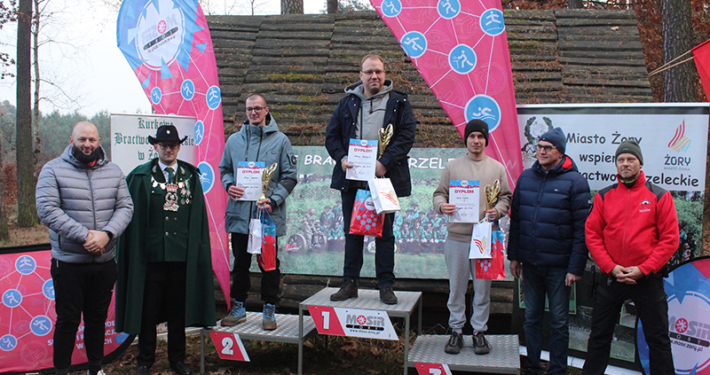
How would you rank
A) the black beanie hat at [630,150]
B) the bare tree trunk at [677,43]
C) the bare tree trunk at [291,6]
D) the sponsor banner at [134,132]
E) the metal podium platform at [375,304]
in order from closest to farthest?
1. the black beanie hat at [630,150]
2. the metal podium platform at [375,304]
3. the sponsor banner at [134,132]
4. the bare tree trunk at [677,43]
5. the bare tree trunk at [291,6]

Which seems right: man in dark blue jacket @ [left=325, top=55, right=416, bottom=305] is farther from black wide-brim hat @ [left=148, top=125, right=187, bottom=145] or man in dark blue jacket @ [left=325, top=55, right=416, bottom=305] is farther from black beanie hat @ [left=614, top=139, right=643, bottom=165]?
black beanie hat @ [left=614, top=139, right=643, bottom=165]

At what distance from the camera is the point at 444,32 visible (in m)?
4.15

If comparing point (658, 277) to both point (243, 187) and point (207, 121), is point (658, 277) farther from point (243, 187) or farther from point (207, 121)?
point (207, 121)

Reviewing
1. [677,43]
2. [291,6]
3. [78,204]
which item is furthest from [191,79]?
[677,43]

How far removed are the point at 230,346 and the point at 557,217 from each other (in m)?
2.67

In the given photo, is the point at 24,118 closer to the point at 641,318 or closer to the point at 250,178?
the point at 250,178

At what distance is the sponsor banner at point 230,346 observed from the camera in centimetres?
431

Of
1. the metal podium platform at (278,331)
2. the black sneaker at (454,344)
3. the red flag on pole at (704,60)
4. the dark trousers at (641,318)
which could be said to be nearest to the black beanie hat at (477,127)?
the dark trousers at (641,318)

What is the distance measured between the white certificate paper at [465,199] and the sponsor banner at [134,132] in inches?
96.4

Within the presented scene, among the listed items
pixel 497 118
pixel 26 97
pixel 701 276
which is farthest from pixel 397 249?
pixel 26 97

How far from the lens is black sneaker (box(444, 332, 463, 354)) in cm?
404

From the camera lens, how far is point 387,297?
13.8 feet

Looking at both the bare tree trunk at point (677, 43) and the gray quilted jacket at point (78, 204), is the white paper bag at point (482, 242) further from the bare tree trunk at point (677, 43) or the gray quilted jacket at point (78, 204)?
the bare tree trunk at point (677, 43)

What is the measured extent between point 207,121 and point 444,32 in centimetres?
211
